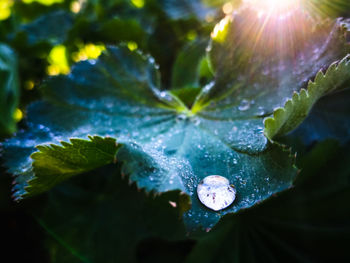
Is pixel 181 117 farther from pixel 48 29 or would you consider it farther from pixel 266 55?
pixel 48 29

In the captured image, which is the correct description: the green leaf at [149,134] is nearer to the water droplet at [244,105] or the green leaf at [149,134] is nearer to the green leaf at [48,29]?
the water droplet at [244,105]

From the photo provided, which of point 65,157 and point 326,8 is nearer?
point 65,157

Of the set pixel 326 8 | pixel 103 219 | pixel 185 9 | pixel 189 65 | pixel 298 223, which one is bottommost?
pixel 298 223

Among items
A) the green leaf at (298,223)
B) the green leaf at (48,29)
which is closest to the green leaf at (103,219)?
the green leaf at (298,223)

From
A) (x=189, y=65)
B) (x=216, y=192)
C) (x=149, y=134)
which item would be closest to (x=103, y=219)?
(x=149, y=134)

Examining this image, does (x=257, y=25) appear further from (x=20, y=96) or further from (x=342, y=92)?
(x=20, y=96)

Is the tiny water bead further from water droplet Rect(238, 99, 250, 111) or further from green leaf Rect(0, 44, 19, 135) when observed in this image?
green leaf Rect(0, 44, 19, 135)

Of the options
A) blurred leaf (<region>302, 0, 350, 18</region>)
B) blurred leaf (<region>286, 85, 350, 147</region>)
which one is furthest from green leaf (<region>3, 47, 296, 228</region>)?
blurred leaf (<region>302, 0, 350, 18</region>)
